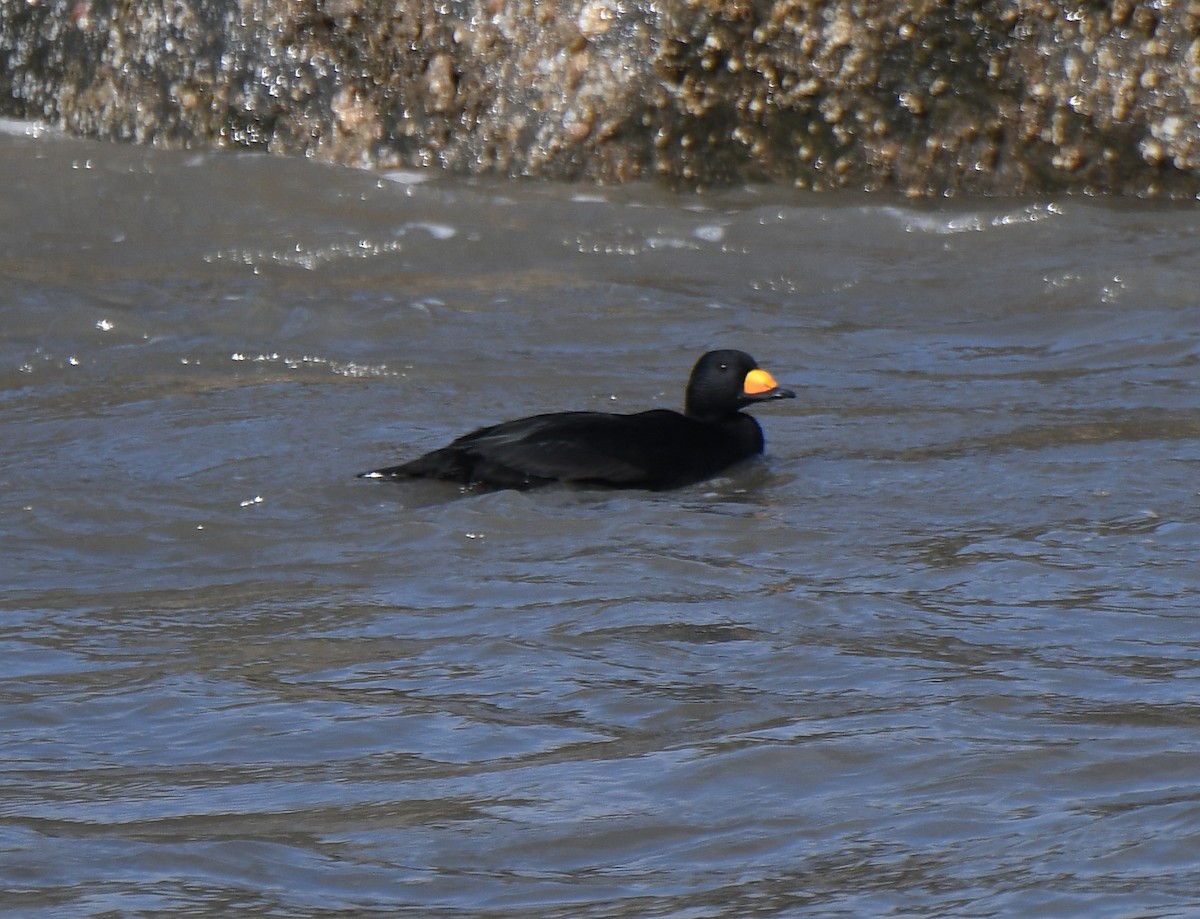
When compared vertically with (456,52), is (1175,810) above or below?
below

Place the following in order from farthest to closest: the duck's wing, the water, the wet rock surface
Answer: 1. the wet rock surface
2. the duck's wing
3. the water

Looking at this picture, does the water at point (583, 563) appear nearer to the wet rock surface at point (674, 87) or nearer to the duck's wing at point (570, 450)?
the duck's wing at point (570, 450)

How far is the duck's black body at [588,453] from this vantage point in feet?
22.0

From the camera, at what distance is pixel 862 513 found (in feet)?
20.8

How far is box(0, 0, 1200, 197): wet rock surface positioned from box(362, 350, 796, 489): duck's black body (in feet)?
12.8

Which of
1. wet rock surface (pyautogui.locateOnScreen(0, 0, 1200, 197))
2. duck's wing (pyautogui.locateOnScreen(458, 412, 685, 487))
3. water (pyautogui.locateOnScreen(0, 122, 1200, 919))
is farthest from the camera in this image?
wet rock surface (pyautogui.locateOnScreen(0, 0, 1200, 197))

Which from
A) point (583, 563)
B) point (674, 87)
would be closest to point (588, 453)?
point (583, 563)

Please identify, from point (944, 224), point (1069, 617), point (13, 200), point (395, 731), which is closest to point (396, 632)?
point (395, 731)

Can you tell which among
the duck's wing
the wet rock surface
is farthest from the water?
the wet rock surface

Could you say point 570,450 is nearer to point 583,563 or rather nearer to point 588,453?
point 588,453

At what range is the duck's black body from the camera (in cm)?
672

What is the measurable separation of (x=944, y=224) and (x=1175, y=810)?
23.2 feet

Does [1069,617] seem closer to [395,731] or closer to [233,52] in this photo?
[395,731]

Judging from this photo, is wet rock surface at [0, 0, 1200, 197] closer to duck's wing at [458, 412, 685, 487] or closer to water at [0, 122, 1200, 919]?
water at [0, 122, 1200, 919]
